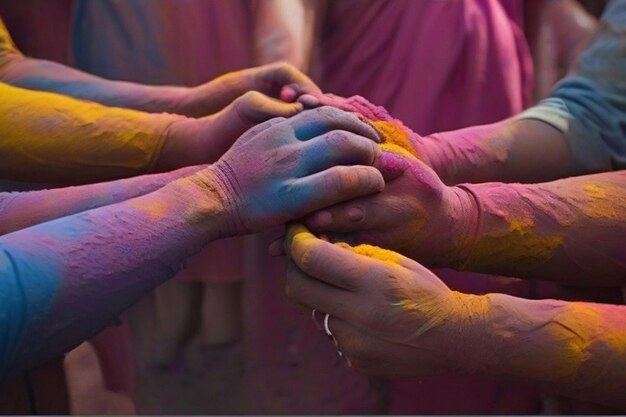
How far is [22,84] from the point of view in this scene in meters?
1.28

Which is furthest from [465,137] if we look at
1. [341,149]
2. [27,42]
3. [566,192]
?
[27,42]

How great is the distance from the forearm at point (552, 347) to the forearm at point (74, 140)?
0.55 meters

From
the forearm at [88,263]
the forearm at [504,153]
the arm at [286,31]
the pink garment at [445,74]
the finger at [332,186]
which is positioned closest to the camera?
the forearm at [88,263]

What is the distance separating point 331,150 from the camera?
0.91 metres

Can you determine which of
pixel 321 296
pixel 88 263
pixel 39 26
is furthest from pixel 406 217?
→ pixel 39 26

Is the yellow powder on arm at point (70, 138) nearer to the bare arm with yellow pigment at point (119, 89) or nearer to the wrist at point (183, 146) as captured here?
Answer: the wrist at point (183, 146)

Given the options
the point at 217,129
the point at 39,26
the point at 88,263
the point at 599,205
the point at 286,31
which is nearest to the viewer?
the point at 88,263

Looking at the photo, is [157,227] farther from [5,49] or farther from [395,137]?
[5,49]

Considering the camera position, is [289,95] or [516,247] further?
[289,95]

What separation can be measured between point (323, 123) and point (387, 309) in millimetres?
273

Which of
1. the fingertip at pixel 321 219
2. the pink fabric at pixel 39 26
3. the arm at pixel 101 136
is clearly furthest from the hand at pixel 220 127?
the pink fabric at pixel 39 26

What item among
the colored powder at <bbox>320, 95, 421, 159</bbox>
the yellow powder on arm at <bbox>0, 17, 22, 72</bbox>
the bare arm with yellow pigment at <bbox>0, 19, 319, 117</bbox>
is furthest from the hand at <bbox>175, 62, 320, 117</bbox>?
the yellow powder on arm at <bbox>0, 17, 22, 72</bbox>

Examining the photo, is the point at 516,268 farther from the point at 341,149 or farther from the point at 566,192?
the point at 341,149

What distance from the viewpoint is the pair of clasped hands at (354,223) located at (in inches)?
32.6
